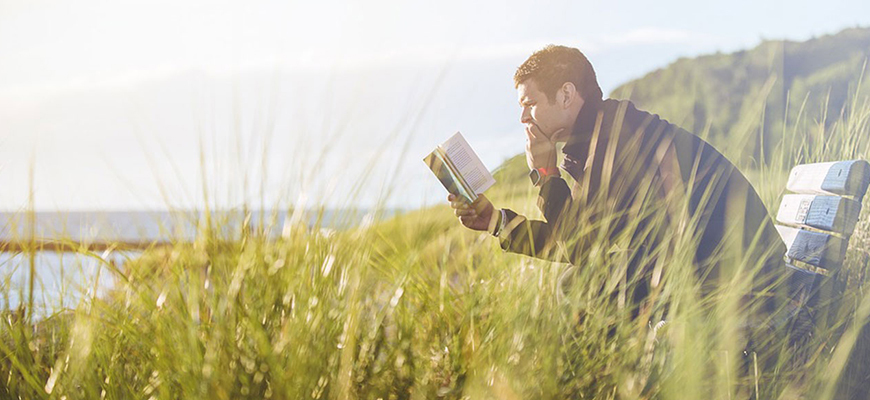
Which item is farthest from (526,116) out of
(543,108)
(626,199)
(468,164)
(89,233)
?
(89,233)

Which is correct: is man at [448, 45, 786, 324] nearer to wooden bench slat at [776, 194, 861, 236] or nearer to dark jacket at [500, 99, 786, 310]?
dark jacket at [500, 99, 786, 310]

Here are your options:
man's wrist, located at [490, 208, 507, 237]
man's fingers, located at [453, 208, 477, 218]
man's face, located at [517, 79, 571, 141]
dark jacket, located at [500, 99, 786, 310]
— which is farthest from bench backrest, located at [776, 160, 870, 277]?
man's fingers, located at [453, 208, 477, 218]

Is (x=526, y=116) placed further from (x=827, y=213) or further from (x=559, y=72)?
(x=827, y=213)

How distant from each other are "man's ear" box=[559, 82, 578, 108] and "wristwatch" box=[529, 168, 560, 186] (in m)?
0.31

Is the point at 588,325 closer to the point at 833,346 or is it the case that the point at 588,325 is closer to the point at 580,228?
the point at 580,228

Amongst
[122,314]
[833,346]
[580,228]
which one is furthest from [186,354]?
[833,346]

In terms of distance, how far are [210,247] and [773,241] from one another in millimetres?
2057

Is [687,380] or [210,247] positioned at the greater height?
[210,247]

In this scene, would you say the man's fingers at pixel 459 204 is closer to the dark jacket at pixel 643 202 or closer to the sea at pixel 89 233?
the dark jacket at pixel 643 202

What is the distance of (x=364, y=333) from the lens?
2.01m

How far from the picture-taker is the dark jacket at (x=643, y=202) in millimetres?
2482

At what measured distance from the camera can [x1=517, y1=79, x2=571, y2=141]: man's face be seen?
2871mm

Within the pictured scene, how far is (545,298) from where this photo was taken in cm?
239

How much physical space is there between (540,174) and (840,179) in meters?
1.29
